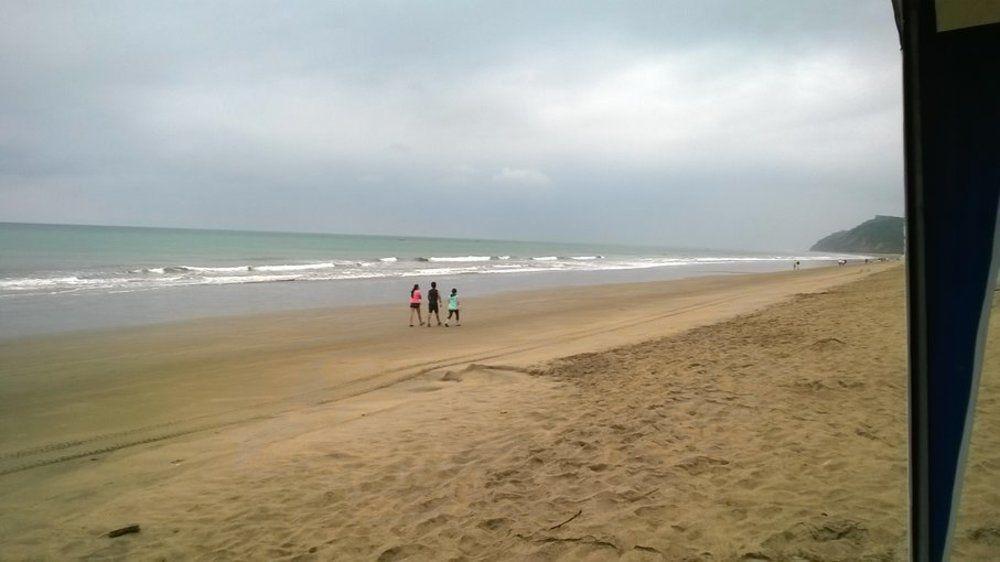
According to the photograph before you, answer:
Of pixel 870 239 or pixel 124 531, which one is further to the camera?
pixel 870 239

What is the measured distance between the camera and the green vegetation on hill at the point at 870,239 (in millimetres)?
117969

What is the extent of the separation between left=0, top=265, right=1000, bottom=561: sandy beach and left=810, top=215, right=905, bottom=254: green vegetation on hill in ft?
405

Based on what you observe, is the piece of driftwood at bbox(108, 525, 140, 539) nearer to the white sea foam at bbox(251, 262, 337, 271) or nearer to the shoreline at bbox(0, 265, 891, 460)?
the shoreline at bbox(0, 265, 891, 460)

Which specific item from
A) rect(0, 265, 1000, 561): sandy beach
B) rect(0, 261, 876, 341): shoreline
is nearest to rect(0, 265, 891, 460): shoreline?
rect(0, 265, 1000, 561): sandy beach

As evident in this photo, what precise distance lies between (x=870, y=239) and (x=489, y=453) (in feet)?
552

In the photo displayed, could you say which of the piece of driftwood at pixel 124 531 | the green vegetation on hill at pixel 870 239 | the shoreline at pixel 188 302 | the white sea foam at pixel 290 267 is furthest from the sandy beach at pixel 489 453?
the green vegetation on hill at pixel 870 239

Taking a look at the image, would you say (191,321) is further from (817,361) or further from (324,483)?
(817,361)

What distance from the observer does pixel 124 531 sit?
3957 mm

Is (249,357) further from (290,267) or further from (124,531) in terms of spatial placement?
(290,267)

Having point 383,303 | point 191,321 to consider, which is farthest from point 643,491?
point 383,303

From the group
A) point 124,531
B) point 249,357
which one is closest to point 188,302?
point 249,357

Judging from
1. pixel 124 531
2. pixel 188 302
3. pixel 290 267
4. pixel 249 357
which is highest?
pixel 290 267

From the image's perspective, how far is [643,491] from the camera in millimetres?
4125

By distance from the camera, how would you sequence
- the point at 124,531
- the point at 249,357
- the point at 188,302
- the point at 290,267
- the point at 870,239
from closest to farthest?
the point at 124,531 < the point at 249,357 < the point at 188,302 < the point at 290,267 < the point at 870,239
